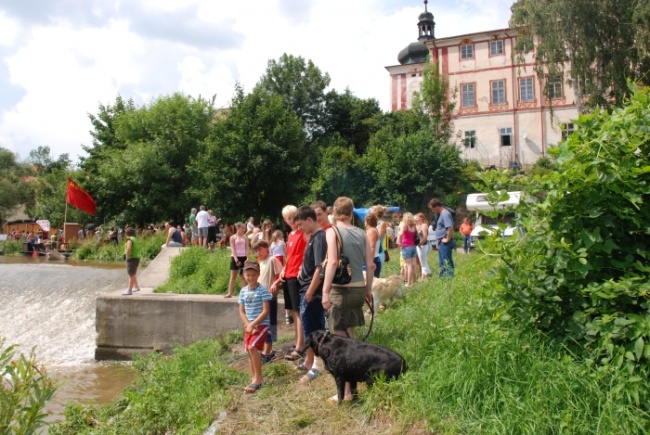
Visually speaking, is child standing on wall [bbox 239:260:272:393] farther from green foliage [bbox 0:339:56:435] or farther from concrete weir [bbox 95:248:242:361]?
concrete weir [bbox 95:248:242:361]

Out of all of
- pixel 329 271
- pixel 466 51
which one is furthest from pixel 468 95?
pixel 329 271

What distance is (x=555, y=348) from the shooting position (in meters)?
4.60

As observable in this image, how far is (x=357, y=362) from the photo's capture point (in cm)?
507

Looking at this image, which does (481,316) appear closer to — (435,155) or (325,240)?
(325,240)

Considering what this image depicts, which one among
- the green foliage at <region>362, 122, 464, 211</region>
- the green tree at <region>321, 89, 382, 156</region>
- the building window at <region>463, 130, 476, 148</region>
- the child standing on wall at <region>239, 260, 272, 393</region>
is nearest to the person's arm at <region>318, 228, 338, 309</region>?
the child standing on wall at <region>239, 260, 272, 393</region>

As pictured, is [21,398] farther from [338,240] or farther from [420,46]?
[420,46]

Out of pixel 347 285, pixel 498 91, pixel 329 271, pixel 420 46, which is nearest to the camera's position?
pixel 329 271

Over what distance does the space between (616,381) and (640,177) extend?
5.13ft

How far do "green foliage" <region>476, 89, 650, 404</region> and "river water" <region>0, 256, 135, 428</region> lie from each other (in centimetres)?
709

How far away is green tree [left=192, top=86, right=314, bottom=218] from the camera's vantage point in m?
25.3

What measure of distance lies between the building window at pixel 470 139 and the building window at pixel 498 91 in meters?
2.92

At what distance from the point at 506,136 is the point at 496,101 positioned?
2953mm

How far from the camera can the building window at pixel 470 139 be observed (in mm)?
45812

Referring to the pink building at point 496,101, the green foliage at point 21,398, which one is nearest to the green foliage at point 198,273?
the green foliage at point 21,398
